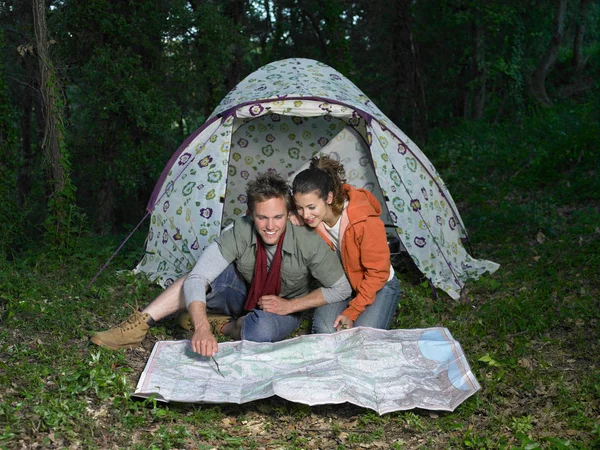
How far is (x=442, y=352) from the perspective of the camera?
3.68 metres

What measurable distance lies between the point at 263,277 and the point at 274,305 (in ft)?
0.61

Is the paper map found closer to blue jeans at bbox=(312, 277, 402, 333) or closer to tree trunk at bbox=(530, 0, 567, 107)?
blue jeans at bbox=(312, 277, 402, 333)

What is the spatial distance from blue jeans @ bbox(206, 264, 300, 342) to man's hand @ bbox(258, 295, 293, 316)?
27mm

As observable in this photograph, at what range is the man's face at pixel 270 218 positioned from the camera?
146 inches

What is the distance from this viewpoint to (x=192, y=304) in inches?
141

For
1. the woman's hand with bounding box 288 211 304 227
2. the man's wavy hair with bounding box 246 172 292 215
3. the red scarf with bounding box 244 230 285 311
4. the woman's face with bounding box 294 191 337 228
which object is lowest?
the red scarf with bounding box 244 230 285 311

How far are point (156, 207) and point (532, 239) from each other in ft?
11.8

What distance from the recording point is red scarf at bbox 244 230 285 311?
3920 millimetres

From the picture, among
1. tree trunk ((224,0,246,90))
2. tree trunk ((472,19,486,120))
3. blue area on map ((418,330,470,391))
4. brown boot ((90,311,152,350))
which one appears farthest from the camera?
tree trunk ((472,19,486,120))

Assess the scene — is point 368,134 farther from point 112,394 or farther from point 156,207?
point 112,394

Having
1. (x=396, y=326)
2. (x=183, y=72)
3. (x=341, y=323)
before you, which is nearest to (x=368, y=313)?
(x=341, y=323)

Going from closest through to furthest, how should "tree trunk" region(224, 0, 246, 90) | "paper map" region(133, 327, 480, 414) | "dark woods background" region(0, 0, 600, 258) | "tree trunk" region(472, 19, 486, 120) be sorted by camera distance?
"paper map" region(133, 327, 480, 414), "dark woods background" region(0, 0, 600, 258), "tree trunk" region(224, 0, 246, 90), "tree trunk" region(472, 19, 486, 120)

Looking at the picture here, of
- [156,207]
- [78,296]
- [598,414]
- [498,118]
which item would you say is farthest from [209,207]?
[498,118]

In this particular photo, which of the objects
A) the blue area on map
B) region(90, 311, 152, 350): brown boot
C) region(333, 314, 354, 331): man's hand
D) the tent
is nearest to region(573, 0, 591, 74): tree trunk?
the tent
